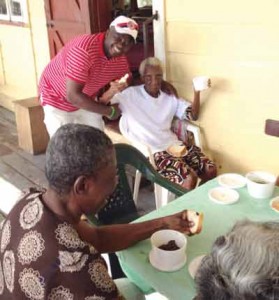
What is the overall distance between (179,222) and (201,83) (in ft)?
5.06

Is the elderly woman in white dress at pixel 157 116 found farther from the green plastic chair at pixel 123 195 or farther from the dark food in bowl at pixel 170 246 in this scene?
the dark food in bowl at pixel 170 246

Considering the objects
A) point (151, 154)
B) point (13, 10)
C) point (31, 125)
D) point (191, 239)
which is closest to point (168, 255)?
point (191, 239)

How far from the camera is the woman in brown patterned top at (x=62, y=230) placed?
1050 millimetres

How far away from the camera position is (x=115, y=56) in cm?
262

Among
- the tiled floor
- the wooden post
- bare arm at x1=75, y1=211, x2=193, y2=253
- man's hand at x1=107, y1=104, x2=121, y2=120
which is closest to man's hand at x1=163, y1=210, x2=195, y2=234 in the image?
bare arm at x1=75, y1=211, x2=193, y2=253

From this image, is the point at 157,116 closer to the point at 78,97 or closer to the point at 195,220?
the point at 78,97

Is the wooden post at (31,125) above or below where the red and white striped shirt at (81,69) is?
below

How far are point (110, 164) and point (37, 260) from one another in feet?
0.99

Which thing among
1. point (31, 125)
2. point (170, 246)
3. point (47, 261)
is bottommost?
point (31, 125)

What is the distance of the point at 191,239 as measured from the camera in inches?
53.2

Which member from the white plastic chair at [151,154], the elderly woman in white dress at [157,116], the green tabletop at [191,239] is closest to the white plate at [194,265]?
the green tabletop at [191,239]

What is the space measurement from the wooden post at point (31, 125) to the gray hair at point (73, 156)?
301cm

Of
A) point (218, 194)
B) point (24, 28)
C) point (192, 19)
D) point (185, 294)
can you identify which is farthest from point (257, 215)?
point (24, 28)

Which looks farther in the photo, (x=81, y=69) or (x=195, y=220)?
(x=81, y=69)
